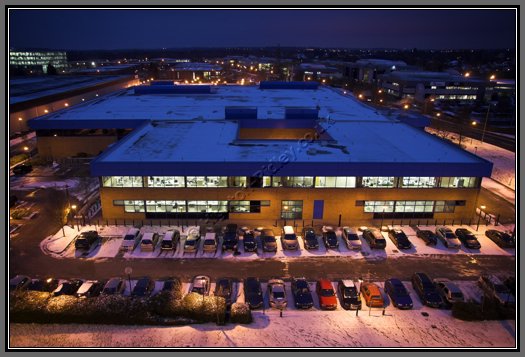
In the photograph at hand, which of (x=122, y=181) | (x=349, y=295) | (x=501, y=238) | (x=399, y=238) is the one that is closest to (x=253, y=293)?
(x=349, y=295)

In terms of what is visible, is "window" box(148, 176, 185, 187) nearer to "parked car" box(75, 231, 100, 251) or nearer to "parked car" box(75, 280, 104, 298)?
"parked car" box(75, 231, 100, 251)

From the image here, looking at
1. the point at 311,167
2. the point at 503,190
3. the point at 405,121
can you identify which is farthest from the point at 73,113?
the point at 503,190

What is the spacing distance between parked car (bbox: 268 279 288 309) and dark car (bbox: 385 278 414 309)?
277 inches

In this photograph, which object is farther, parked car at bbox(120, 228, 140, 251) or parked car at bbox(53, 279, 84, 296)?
parked car at bbox(120, 228, 140, 251)

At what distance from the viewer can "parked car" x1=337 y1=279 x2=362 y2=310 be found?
73.1 feet

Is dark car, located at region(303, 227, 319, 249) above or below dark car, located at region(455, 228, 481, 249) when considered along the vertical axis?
below

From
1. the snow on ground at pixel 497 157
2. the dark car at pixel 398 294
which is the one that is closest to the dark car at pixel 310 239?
the dark car at pixel 398 294

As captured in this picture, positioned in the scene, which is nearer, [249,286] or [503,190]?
[249,286]

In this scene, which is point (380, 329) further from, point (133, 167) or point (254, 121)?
point (254, 121)

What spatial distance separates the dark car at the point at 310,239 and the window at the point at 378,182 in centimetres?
708

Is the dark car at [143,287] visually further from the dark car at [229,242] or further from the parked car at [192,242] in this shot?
the dark car at [229,242]

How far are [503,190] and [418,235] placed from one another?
18.4 m

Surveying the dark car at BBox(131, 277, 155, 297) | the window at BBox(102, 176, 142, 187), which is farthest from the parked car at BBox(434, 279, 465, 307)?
the window at BBox(102, 176, 142, 187)

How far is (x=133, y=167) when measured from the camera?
105 ft
